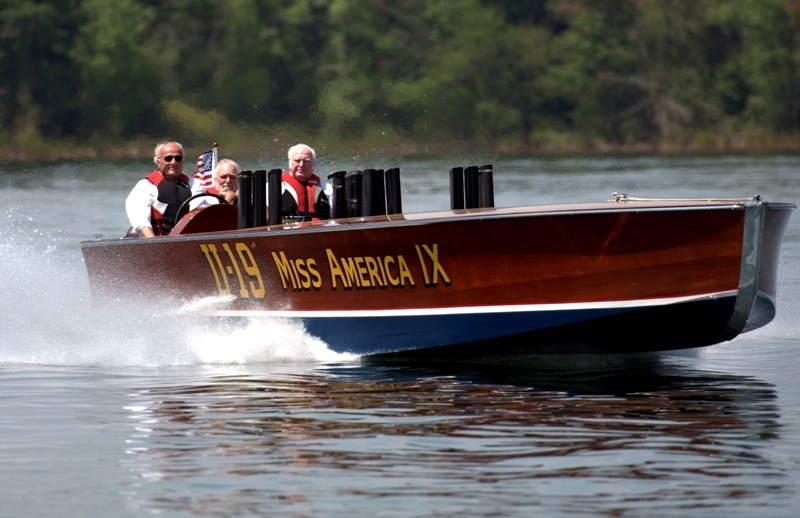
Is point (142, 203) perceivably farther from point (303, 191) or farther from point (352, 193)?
point (352, 193)

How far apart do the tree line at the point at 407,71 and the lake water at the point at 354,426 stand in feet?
44.3

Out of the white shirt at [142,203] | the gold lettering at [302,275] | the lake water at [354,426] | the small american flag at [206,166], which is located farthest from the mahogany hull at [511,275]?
the small american flag at [206,166]

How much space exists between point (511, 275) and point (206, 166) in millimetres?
4203

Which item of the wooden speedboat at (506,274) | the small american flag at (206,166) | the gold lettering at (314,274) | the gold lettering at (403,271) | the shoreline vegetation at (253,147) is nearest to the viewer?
the wooden speedboat at (506,274)

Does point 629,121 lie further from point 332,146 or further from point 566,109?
point 332,146

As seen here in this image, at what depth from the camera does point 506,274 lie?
10945 millimetres

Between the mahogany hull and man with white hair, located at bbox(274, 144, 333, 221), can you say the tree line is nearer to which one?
man with white hair, located at bbox(274, 144, 333, 221)

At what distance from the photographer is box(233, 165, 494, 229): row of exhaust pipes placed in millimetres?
12156

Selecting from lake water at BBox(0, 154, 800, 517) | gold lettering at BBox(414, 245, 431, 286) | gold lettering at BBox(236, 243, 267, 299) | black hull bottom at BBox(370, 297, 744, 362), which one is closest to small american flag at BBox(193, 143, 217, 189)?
lake water at BBox(0, 154, 800, 517)

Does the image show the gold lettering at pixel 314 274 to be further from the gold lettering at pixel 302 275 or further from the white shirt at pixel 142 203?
the white shirt at pixel 142 203

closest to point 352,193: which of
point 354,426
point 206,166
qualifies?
point 206,166

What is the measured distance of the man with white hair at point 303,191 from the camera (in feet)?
40.7

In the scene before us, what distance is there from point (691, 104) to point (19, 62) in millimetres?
29722

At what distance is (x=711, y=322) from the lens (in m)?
10.7
